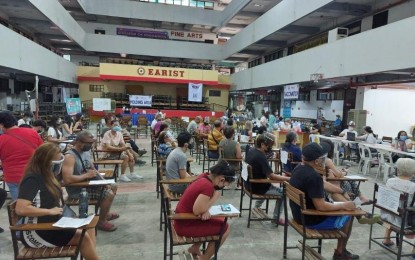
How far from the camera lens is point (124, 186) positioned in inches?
249

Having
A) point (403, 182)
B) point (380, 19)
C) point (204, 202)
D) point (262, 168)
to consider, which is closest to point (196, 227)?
point (204, 202)

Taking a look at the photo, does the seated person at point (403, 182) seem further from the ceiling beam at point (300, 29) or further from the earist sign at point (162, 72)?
the earist sign at point (162, 72)

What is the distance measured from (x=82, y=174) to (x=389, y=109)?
14.0 meters

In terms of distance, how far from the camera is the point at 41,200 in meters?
2.48

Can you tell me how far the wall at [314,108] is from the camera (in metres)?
14.7

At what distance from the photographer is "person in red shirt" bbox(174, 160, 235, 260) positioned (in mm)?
2701

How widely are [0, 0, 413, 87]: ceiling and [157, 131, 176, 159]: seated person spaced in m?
8.27

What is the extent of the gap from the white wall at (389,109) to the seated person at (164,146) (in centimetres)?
997

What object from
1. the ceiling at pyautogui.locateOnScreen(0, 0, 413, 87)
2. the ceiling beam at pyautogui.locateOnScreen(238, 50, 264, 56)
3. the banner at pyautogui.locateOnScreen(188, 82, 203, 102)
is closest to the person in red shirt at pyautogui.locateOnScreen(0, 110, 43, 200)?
the ceiling at pyautogui.locateOnScreen(0, 0, 413, 87)

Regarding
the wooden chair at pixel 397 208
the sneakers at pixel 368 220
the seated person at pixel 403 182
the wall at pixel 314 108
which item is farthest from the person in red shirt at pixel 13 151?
the wall at pixel 314 108

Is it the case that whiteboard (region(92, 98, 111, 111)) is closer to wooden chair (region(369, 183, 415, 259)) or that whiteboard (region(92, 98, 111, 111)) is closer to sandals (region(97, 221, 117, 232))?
sandals (region(97, 221, 117, 232))

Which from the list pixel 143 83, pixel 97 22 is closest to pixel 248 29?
pixel 143 83

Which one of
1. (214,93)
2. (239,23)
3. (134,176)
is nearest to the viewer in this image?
(134,176)

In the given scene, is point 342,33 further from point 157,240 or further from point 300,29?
point 157,240
